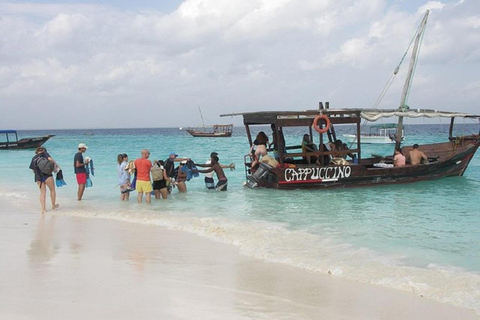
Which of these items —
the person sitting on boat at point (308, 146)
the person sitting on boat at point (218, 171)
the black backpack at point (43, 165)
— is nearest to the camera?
the black backpack at point (43, 165)

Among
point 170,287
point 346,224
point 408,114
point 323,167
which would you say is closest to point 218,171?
point 323,167

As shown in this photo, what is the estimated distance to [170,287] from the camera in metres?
5.25

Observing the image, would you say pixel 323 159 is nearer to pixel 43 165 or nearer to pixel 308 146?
pixel 308 146

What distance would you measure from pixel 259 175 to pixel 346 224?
4842 millimetres

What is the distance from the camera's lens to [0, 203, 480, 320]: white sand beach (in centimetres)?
454

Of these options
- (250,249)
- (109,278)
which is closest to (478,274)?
(250,249)

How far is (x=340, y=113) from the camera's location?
14.1m

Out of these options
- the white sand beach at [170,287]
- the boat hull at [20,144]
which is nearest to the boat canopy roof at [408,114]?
the white sand beach at [170,287]

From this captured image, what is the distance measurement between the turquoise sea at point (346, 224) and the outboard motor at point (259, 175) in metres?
0.32

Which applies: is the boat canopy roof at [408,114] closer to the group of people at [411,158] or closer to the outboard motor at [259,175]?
the group of people at [411,158]

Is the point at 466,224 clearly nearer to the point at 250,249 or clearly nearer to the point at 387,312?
the point at 250,249

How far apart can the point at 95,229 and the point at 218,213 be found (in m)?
2.89

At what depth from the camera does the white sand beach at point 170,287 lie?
4.54m

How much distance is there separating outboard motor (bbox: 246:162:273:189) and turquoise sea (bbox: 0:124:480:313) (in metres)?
0.32
